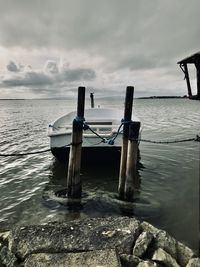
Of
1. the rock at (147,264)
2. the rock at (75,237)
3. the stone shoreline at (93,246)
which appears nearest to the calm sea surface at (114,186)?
the stone shoreline at (93,246)

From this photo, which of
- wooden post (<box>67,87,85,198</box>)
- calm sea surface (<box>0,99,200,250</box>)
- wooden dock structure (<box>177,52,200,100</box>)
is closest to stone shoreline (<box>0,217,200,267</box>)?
calm sea surface (<box>0,99,200,250</box>)

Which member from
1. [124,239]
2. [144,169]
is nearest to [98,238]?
[124,239]

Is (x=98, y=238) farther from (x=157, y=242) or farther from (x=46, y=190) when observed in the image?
(x=46, y=190)

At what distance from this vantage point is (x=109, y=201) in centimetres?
907

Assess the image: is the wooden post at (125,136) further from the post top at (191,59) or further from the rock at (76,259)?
the rock at (76,259)

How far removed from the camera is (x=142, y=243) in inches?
214

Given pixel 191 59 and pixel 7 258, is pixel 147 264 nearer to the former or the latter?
pixel 7 258

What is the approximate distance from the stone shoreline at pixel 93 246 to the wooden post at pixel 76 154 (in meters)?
2.30

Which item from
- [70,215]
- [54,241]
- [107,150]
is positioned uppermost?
[107,150]

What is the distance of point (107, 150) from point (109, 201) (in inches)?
123

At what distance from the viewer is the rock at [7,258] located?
511 cm

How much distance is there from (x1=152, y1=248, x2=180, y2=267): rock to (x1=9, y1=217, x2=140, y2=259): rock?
56cm

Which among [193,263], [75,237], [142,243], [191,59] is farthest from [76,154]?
[191,59]

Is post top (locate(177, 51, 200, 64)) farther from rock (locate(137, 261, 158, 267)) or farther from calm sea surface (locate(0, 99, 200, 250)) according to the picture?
rock (locate(137, 261, 158, 267))
